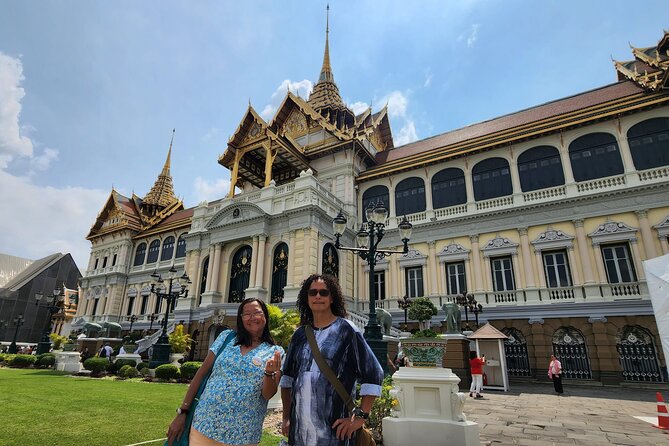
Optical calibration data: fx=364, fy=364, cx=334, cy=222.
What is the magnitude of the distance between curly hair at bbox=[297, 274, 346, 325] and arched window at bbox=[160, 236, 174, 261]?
31.1 metres

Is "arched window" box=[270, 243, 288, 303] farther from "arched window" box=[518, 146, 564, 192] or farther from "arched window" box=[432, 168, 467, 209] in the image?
"arched window" box=[518, 146, 564, 192]

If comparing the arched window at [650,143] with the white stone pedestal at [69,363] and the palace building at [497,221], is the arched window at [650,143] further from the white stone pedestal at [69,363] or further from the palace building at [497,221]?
the white stone pedestal at [69,363]

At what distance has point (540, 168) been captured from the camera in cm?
1817

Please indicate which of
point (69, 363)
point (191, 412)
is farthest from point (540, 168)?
point (69, 363)

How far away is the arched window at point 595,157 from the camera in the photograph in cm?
1658

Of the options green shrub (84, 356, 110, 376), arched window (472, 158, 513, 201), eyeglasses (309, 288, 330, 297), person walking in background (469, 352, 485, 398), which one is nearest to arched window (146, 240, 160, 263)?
green shrub (84, 356, 110, 376)

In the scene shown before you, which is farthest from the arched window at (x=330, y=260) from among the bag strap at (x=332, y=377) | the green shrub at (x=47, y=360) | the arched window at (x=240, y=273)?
the bag strap at (x=332, y=377)

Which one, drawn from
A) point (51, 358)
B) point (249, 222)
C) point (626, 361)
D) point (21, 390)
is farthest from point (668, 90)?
point (51, 358)

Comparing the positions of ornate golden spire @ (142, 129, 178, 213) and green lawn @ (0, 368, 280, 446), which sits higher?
ornate golden spire @ (142, 129, 178, 213)

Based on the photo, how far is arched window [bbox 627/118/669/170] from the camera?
15648 mm

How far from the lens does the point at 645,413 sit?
8273 millimetres

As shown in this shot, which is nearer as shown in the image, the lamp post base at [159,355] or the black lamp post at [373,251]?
the black lamp post at [373,251]

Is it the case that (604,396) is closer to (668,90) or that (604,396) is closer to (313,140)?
(668,90)

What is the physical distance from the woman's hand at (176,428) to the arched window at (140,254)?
33.8m
